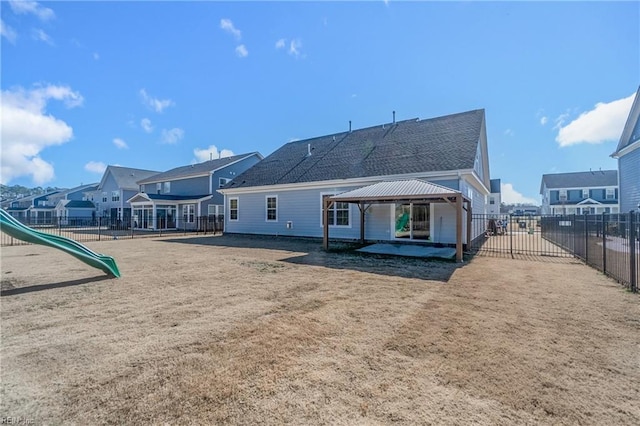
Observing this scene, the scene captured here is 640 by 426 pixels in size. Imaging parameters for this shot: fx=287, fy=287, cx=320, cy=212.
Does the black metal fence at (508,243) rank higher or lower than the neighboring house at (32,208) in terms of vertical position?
lower

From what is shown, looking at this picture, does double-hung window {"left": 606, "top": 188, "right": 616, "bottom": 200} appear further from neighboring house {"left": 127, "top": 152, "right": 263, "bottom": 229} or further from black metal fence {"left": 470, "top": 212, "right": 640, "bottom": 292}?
neighboring house {"left": 127, "top": 152, "right": 263, "bottom": 229}

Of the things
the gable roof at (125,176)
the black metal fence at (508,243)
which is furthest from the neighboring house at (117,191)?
the black metal fence at (508,243)

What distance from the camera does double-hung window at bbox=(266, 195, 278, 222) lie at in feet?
54.9

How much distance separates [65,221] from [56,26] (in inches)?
1395

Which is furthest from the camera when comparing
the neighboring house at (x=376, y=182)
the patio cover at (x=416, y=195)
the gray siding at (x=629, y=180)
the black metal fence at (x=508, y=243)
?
the gray siding at (x=629, y=180)

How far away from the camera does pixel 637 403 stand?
2.37 metres

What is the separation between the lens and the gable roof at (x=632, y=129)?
1465 centimetres

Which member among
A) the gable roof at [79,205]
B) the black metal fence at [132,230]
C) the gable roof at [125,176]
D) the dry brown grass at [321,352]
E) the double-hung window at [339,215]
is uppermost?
the gable roof at [125,176]

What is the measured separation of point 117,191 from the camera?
35.8m

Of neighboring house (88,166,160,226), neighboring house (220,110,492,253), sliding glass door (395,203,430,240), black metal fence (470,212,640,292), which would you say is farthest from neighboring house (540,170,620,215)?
neighboring house (88,166,160,226)

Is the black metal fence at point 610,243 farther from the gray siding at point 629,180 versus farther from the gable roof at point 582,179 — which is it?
the gable roof at point 582,179

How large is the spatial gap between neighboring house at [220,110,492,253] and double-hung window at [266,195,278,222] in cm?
6

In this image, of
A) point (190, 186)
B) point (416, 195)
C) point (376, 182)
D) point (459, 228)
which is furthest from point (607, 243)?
point (190, 186)

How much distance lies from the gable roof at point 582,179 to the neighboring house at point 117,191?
2204 inches
